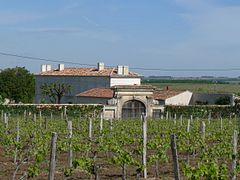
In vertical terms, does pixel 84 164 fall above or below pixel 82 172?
above

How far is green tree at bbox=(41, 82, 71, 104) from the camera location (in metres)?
68.1

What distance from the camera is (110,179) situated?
14.8 m

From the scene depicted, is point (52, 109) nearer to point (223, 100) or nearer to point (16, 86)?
point (223, 100)

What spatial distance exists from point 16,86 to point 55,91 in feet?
30.3

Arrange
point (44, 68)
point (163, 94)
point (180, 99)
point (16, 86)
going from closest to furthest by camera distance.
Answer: point (163, 94) < point (180, 99) < point (16, 86) < point (44, 68)

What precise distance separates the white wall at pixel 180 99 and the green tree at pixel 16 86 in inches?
845

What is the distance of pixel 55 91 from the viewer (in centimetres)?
6925

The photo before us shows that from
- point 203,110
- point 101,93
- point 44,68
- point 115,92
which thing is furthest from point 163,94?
point 44,68

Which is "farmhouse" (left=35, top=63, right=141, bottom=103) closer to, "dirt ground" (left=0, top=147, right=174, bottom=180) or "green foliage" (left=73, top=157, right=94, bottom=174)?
"dirt ground" (left=0, top=147, right=174, bottom=180)

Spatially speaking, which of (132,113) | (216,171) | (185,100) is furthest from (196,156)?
(185,100)

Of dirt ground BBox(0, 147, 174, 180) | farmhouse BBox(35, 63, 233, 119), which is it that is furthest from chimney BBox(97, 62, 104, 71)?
dirt ground BBox(0, 147, 174, 180)

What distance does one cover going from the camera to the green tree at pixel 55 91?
68.1 meters

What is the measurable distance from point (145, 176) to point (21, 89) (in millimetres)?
63627

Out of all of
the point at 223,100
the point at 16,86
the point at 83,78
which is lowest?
the point at 223,100
